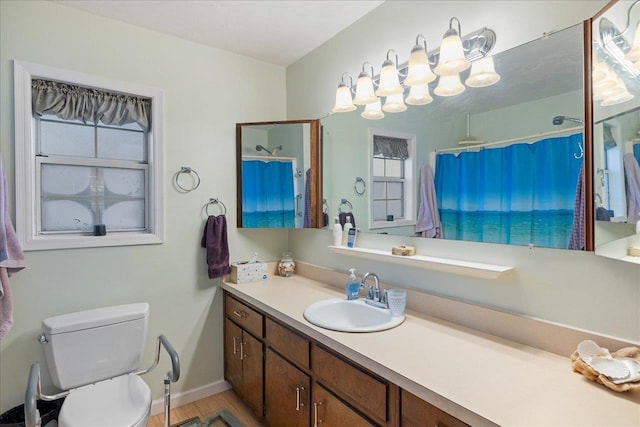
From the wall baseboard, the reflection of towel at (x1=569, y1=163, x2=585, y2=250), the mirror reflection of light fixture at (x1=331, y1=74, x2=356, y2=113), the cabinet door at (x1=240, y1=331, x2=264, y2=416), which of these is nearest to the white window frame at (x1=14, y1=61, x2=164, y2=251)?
the cabinet door at (x1=240, y1=331, x2=264, y2=416)

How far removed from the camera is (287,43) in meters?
2.41

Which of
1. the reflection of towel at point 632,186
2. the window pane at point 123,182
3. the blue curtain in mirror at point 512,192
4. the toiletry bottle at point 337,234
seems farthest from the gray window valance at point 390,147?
the window pane at point 123,182

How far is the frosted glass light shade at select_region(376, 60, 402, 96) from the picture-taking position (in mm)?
1783

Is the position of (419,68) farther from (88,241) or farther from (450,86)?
(88,241)

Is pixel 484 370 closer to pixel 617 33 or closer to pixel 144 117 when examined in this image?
pixel 617 33

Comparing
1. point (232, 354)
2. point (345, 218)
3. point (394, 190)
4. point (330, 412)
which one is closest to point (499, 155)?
point (394, 190)

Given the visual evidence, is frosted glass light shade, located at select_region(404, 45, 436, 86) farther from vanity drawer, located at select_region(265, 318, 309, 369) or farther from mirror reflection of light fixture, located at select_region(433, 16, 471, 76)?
vanity drawer, located at select_region(265, 318, 309, 369)

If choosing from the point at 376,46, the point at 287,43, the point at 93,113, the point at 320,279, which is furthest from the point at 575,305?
the point at 93,113

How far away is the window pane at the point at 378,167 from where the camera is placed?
6.38ft

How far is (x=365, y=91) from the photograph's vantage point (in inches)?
76.2

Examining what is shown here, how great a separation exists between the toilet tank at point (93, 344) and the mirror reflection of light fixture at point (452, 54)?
83.0 inches

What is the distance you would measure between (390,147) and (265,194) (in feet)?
3.53

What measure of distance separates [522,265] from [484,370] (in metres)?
0.49

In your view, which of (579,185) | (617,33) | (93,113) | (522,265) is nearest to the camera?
(617,33)
